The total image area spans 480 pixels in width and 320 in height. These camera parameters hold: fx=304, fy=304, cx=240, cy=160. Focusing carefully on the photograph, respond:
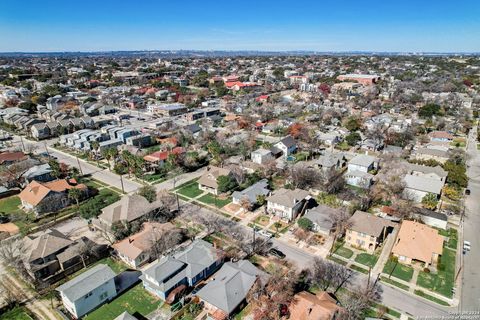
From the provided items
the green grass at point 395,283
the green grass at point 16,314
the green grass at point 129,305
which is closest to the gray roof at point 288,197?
the green grass at point 395,283

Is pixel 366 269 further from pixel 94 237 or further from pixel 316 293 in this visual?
pixel 94 237

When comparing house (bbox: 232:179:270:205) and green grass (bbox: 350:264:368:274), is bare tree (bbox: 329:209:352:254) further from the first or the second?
house (bbox: 232:179:270:205)

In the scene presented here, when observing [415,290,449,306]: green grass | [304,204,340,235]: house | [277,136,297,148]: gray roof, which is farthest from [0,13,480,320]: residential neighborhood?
[277,136,297,148]: gray roof

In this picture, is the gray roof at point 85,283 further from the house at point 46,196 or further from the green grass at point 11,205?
the green grass at point 11,205

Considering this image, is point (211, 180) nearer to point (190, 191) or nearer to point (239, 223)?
point (190, 191)

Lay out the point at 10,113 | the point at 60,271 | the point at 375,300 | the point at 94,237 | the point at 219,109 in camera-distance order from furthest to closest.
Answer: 1. the point at 219,109
2. the point at 10,113
3. the point at 94,237
4. the point at 60,271
5. the point at 375,300

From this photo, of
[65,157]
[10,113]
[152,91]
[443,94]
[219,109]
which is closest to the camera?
[65,157]

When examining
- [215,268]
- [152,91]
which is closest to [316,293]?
[215,268]
